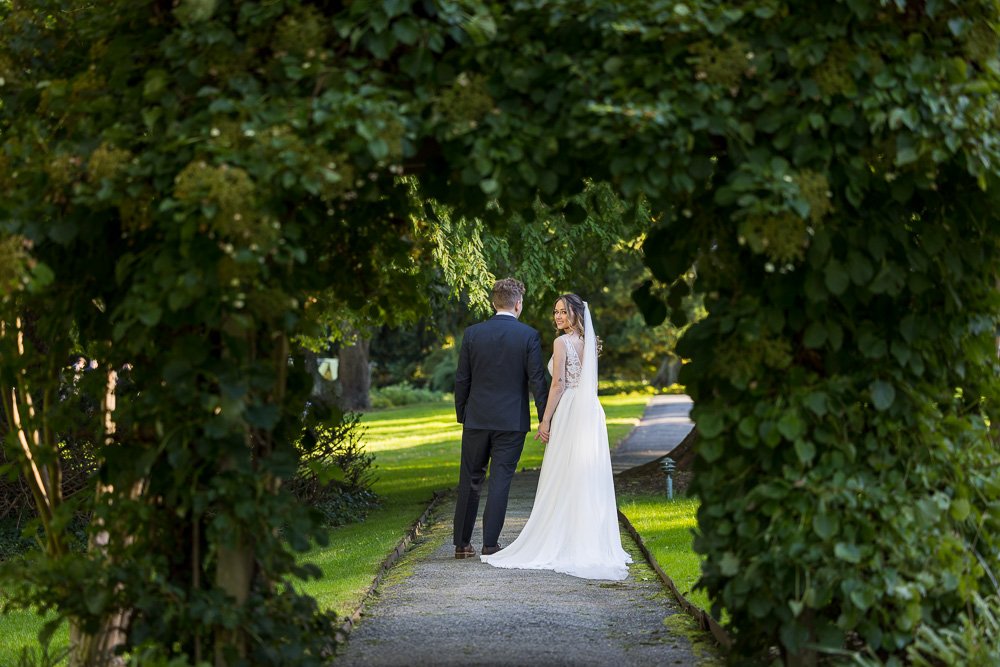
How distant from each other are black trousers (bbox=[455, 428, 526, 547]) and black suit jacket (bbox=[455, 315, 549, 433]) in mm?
101

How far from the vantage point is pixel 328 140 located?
4.23m

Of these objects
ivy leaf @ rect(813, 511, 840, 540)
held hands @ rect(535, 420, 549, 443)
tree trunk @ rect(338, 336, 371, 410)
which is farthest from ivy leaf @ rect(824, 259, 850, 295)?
tree trunk @ rect(338, 336, 371, 410)

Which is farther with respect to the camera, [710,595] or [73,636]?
[73,636]

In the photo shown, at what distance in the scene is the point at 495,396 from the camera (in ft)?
31.1

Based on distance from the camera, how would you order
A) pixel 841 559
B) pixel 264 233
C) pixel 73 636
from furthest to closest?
pixel 73 636 → pixel 841 559 → pixel 264 233

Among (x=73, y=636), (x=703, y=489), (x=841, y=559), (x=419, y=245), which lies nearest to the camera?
(x=841, y=559)

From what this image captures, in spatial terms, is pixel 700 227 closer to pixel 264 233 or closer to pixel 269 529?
pixel 264 233

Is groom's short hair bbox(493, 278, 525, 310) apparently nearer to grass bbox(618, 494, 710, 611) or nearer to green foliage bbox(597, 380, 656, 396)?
grass bbox(618, 494, 710, 611)

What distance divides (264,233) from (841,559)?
229 cm

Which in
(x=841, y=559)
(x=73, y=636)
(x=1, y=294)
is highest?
(x=1, y=294)

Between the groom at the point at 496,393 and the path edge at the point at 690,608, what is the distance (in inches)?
49.0

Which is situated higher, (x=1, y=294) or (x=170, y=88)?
(x=170, y=88)

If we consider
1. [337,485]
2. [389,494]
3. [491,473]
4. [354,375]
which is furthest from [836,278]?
[354,375]

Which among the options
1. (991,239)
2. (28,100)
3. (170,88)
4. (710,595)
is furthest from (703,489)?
(28,100)
